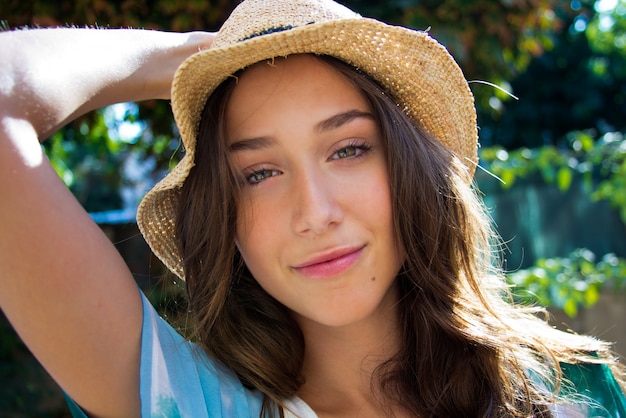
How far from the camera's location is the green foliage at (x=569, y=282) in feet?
12.7

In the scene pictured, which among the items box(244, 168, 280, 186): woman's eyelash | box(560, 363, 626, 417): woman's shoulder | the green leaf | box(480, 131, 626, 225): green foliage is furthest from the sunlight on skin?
the green leaf

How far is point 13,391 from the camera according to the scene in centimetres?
505

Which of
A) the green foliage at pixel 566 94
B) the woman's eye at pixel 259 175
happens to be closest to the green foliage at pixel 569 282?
the woman's eye at pixel 259 175

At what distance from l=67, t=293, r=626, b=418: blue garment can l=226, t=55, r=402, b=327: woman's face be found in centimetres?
23

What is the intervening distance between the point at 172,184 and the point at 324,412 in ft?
2.22

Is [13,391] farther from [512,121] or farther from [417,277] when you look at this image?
[512,121]

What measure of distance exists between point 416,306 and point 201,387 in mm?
595

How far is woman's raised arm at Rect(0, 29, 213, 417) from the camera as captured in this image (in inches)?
50.6

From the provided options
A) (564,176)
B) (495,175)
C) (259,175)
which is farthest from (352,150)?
(564,176)

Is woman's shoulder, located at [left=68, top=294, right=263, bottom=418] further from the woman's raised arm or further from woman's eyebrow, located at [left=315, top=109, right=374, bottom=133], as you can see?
woman's eyebrow, located at [left=315, top=109, right=374, bottom=133]

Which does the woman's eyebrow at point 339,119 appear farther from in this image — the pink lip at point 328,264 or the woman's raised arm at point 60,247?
the woman's raised arm at point 60,247

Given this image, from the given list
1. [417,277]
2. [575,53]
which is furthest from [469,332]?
[575,53]

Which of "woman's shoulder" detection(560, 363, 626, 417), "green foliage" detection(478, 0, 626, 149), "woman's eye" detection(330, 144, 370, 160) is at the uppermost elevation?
"woman's eye" detection(330, 144, 370, 160)

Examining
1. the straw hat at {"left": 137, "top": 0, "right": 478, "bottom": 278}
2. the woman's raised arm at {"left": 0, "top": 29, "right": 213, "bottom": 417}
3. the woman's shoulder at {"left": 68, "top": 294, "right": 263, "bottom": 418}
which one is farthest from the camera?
the straw hat at {"left": 137, "top": 0, "right": 478, "bottom": 278}
